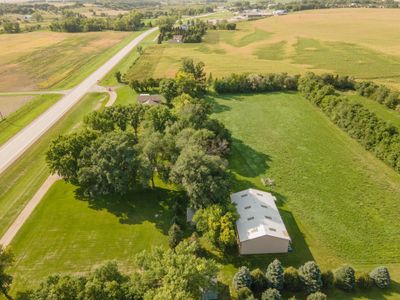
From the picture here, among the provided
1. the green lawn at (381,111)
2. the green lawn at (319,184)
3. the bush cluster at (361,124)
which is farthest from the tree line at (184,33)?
the green lawn at (381,111)

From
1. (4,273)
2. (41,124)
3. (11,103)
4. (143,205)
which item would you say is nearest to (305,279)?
(143,205)

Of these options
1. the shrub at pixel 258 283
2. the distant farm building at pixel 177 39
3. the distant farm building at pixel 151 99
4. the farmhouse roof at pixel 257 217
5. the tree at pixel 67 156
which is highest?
the distant farm building at pixel 177 39

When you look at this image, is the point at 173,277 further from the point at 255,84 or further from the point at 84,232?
the point at 255,84

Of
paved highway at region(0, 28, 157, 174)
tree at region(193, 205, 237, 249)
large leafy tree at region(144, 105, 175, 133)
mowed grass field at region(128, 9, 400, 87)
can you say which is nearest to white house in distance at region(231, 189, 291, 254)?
tree at region(193, 205, 237, 249)

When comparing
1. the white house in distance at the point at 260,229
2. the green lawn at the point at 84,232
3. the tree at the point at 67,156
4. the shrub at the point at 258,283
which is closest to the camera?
the shrub at the point at 258,283

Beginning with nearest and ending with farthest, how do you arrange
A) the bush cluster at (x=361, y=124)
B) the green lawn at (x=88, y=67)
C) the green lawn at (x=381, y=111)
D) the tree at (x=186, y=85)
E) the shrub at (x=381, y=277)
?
the shrub at (x=381, y=277), the bush cluster at (x=361, y=124), the green lawn at (x=381, y=111), the tree at (x=186, y=85), the green lawn at (x=88, y=67)

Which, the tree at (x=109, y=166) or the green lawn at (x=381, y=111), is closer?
the tree at (x=109, y=166)

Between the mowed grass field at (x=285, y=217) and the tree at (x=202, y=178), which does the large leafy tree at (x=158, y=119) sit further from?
the tree at (x=202, y=178)
